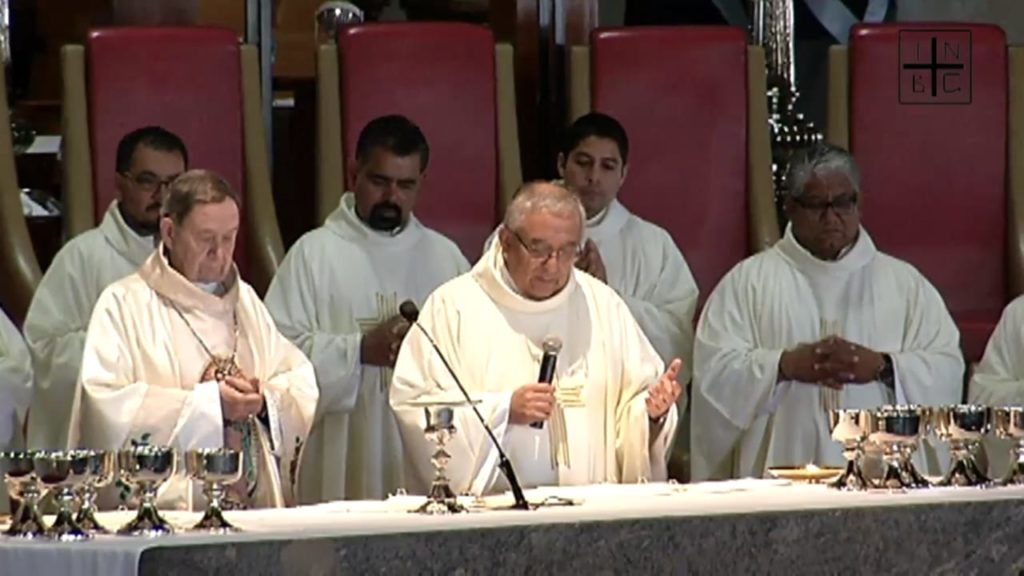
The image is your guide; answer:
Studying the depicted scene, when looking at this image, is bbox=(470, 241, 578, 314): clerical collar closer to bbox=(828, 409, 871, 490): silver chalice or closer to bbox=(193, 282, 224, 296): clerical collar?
bbox=(193, 282, 224, 296): clerical collar

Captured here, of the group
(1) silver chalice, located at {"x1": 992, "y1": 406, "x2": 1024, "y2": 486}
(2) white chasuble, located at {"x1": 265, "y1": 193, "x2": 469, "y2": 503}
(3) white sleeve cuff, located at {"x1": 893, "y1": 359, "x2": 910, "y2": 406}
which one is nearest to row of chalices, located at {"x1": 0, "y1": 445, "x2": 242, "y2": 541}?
(1) silver chalice, located at {"x1": 992, "y1": 406, "x2": 1024, "y2": 486}

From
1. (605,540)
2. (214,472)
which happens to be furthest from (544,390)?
(214,472)

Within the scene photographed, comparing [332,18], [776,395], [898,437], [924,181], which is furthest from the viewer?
[332,18]

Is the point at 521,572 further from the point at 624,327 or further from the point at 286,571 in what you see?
the point at 624,327

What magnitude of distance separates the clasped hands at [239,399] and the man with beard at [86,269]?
1317mm

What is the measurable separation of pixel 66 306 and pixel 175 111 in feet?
2.75

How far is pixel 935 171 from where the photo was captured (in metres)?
9.03

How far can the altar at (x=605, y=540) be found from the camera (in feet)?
16.8

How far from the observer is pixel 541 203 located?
270 inches

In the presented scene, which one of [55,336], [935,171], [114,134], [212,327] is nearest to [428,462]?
[212,327]

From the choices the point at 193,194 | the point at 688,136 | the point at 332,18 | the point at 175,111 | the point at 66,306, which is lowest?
the point at 66,306

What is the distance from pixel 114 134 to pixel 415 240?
98 cm

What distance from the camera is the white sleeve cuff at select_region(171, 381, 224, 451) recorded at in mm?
6516

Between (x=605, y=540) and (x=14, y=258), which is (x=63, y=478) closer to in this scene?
(x=605, y=540)
